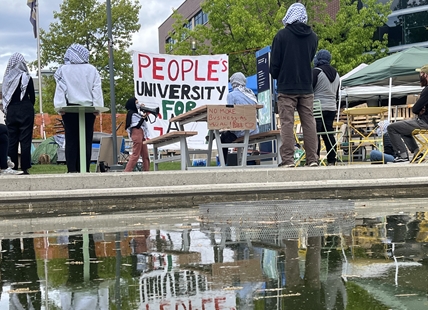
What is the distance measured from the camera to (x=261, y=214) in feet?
19.9

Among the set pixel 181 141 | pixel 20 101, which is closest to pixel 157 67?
pixel 181 141

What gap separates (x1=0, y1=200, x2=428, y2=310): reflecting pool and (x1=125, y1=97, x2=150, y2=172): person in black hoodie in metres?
5.63

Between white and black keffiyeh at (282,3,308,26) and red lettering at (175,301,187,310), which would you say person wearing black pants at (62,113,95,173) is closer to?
white and black keffiyeh at (282,3,308,26)

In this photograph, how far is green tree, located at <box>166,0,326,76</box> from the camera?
105 ft

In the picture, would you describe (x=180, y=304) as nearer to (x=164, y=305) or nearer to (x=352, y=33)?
(x=164, y=305)

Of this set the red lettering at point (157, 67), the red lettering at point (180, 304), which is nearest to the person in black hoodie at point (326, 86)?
the red lettering at point (157, 67)

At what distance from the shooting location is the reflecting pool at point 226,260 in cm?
296

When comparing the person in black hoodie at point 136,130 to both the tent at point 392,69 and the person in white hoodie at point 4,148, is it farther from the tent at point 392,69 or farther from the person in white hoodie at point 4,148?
the tent at point 392,69

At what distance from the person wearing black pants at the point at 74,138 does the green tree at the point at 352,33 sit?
23617mm

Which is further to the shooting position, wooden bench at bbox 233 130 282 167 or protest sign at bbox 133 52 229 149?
protest sign at bbox 133 52 229 149

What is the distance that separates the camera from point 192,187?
7.89 metres

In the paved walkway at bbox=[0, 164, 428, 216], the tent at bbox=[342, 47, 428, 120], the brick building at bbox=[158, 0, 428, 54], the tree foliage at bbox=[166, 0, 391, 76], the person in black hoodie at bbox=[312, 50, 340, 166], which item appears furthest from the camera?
the brick building at bbox=[158, 0, 428, 54]

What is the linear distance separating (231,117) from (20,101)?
313 cm

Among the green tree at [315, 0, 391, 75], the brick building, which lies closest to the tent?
the green tree at [315, 0, 391, 75]
